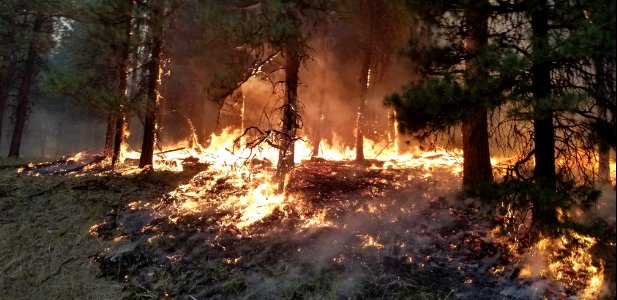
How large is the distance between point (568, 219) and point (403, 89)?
9.19 ft

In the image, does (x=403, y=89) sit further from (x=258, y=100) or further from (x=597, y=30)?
(x=258, y=100)

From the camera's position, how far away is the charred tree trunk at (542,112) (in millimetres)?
5258

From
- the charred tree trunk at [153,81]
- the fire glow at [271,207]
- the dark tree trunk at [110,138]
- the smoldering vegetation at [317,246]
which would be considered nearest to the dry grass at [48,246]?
the smoldering vegetation at [317,246]

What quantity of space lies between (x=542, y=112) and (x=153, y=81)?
10.5 meters

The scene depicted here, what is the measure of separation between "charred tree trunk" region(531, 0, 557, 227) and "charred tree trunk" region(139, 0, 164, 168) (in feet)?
30.1

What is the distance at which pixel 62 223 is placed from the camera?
9711mm

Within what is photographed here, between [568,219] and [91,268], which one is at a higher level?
[568,219]

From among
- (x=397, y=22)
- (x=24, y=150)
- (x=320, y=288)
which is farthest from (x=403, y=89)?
(x=24, y=150)

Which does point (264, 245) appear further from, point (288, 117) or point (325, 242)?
point (288, 117)

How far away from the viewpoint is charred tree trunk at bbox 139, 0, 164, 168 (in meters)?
11.7

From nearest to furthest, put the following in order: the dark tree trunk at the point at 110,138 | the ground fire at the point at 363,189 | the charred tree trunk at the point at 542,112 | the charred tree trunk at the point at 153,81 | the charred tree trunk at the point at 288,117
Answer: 1. the charred tree trunk at the point at 542,112
2. the ground fire at the point at 363,189
3. the charred tree trunk at the point at 288,117
4. the charred tree trunk at the point at 153,81
5. the dark tree trunk at the point at 110,138

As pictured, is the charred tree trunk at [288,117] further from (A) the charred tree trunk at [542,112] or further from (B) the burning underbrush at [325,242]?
(A) the charred tree trunk at [542,112]

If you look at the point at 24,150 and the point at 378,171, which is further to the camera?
the point at 24,150

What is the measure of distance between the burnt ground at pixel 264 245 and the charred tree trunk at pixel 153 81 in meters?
1.92
